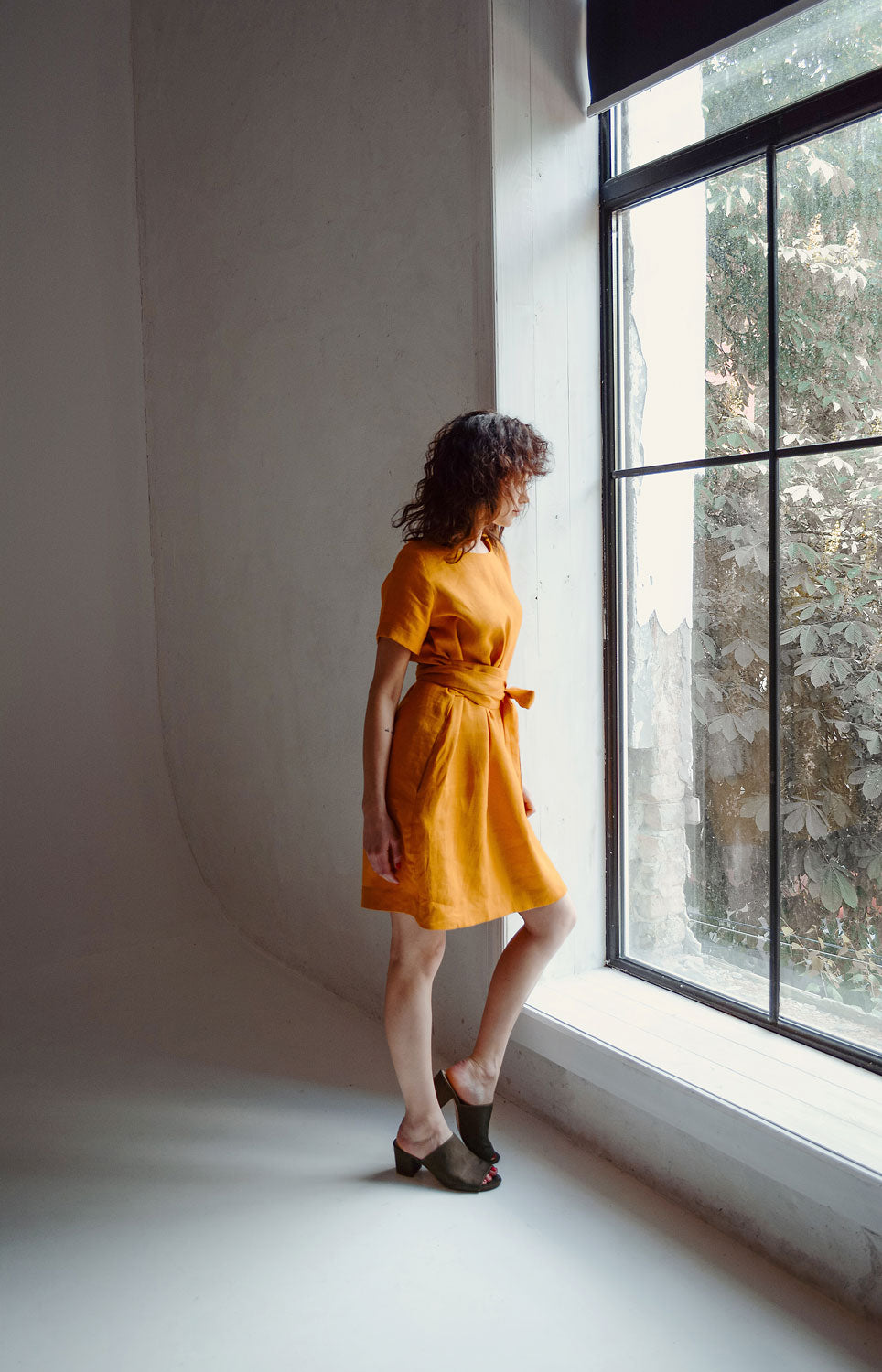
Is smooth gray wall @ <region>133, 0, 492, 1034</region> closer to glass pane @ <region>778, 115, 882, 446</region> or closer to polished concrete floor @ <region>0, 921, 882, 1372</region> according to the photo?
polished concrete floor @ <region>0, 921, 882, 1372</region>

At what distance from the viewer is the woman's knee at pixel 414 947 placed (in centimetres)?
222

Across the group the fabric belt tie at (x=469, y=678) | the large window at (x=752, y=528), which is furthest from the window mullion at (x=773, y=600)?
the fabric belt tie at (x=469, y=678)

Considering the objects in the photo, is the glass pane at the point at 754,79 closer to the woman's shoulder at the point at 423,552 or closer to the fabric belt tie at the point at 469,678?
the woman's shoulder at the point at 423,552

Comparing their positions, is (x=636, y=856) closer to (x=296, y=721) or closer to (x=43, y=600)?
(x=296, y=721)

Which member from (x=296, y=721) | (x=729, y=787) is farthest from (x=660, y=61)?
(x=296, y=721)

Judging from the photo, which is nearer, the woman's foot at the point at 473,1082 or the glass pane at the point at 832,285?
the glass pane at the point at 832,285

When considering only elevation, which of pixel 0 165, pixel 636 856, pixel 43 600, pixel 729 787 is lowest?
pixel 636 856

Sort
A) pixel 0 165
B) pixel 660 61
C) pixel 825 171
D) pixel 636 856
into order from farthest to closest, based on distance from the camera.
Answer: pixel 0 165
pixel 636 856
pixel 660 61
pixel 825 171

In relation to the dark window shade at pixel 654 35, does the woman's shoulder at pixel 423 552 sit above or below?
below

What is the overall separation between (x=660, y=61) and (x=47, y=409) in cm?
255

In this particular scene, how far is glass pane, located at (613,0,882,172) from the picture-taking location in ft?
6.41

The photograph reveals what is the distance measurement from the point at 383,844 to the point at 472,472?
0.78m

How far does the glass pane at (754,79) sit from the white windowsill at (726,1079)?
195cm

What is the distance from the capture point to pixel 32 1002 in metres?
3.38
